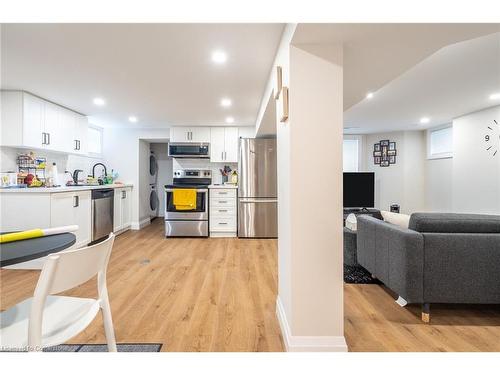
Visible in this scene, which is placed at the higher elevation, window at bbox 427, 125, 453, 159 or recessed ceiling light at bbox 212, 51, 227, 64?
recessed ceiling light at bbox 212, 51, 227, 64

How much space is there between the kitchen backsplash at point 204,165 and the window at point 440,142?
416 cm

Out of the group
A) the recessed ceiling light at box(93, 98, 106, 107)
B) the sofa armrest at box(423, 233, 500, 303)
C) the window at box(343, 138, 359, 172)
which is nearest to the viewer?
the sofa armrest at box(423, 233, 500, 303)

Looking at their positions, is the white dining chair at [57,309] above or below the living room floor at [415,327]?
above

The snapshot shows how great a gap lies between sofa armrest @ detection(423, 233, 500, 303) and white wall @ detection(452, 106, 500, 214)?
8.94ft

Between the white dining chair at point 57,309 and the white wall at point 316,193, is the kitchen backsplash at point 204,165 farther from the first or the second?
A: the white dining chair at point 57,309

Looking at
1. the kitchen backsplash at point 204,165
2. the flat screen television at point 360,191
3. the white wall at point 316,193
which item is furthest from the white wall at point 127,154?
the white wall at point 316,193

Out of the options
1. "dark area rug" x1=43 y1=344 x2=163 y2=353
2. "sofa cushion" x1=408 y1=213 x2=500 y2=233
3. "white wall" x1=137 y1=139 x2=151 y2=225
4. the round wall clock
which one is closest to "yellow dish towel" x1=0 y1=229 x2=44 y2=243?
"dark area rug" x1=43 y1=344 x2=163 y2=353

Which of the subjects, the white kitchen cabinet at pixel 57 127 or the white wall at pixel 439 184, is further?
the white wall at pixel 439 184

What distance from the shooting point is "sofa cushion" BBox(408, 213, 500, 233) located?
Answer: 1.90m

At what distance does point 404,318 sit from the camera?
196 cm

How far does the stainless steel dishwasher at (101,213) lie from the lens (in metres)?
3.97

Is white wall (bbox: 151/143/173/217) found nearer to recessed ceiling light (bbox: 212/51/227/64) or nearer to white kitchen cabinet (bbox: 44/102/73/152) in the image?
white kitchen cabinet (bbox: 44/102/73/152)
